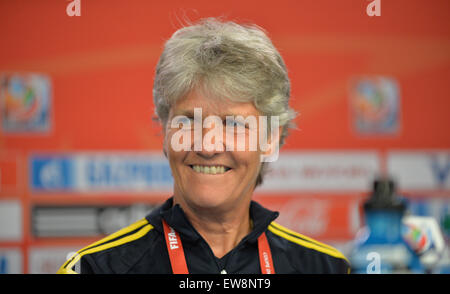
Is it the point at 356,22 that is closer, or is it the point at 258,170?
the point at 258,170

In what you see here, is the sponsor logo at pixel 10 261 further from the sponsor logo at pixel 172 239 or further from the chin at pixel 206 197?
the chin at pixel 206 197

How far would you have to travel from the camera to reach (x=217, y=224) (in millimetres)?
1167

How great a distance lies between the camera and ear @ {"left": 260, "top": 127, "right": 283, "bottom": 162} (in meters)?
1.19

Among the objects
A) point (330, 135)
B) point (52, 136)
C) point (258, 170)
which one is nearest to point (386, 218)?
point (258, 170)

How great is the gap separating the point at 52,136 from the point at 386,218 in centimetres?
183

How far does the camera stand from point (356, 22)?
9.27 ft

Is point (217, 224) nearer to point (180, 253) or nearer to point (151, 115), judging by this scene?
point (180, 253)

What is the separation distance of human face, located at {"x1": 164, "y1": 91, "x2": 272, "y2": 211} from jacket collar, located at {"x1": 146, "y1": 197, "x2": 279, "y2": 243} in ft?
0.17

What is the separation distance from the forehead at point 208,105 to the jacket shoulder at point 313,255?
0.35 m

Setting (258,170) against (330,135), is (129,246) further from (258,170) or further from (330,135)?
(330,135)

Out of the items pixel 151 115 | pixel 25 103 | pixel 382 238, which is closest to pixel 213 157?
pixel 382 238

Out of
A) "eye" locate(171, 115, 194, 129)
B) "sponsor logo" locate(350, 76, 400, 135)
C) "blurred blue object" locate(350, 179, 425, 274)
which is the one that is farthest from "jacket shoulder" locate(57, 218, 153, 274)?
"sponsor logo" locate(350, 76, 400, 135)
